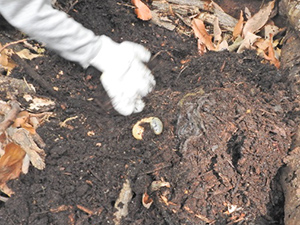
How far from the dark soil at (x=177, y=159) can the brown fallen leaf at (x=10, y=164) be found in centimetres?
4

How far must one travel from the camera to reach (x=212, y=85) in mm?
1948

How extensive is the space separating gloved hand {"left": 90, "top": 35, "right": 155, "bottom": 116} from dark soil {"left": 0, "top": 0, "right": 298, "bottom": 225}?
0.08 metres

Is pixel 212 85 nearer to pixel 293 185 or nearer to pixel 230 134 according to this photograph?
pixel 230 134

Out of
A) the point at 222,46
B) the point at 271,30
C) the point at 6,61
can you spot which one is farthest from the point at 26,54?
the point at 271,30

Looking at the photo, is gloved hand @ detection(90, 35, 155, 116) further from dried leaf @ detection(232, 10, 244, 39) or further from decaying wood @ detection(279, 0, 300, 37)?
decaying wood @ detection(279, 0, 300, 37)

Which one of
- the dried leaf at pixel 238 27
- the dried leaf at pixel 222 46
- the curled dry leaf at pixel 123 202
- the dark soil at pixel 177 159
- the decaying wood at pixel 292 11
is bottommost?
the curled dry leaf at pixel 123 202

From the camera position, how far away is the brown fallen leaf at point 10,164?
67.1 inches

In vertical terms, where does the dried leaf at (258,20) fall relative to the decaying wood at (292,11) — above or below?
below

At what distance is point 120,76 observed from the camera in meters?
1.94

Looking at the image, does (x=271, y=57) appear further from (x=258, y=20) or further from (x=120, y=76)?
(x=120, y=76)

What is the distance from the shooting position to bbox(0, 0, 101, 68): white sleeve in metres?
1.66

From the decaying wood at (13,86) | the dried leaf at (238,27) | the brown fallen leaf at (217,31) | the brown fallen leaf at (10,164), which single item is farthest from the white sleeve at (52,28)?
the dried leaf at (238,27)

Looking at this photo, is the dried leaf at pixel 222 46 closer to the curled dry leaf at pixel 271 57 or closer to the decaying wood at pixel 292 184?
the curled dry leaf at pixel 271 57

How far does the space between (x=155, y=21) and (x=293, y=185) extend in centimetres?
→ 160
